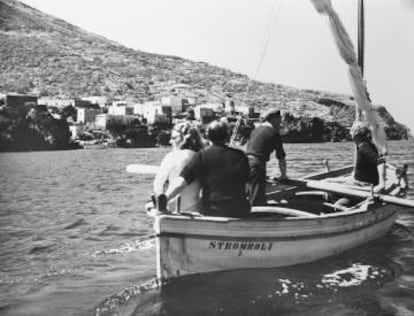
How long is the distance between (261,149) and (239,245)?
2.13m

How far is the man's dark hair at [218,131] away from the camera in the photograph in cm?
813

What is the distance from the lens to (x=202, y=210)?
880 centimetres

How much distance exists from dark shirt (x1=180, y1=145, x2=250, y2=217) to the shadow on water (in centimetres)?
112

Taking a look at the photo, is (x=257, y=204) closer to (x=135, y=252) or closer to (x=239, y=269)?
(x=239, y=269)

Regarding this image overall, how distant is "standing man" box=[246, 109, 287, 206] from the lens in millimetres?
9992

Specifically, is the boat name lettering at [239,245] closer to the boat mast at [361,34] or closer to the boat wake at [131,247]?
the boat wake at [131,247]

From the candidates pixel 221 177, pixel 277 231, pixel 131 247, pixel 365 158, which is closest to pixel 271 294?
pixel 277 231

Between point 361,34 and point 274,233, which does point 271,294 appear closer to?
point 274,233

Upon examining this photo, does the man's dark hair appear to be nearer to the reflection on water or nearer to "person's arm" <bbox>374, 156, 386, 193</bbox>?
the reflection on water

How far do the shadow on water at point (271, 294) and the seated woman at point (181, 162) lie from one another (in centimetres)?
124

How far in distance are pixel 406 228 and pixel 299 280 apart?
21.2ft

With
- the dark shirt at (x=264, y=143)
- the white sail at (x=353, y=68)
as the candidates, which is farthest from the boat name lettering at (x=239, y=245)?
the white sail at (x=353, y=68)

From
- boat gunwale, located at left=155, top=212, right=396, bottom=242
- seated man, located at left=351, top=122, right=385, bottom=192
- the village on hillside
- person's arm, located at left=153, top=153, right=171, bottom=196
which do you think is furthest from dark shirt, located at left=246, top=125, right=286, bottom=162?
the village on hillside

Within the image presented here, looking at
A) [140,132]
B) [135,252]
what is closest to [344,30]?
[135,252]
